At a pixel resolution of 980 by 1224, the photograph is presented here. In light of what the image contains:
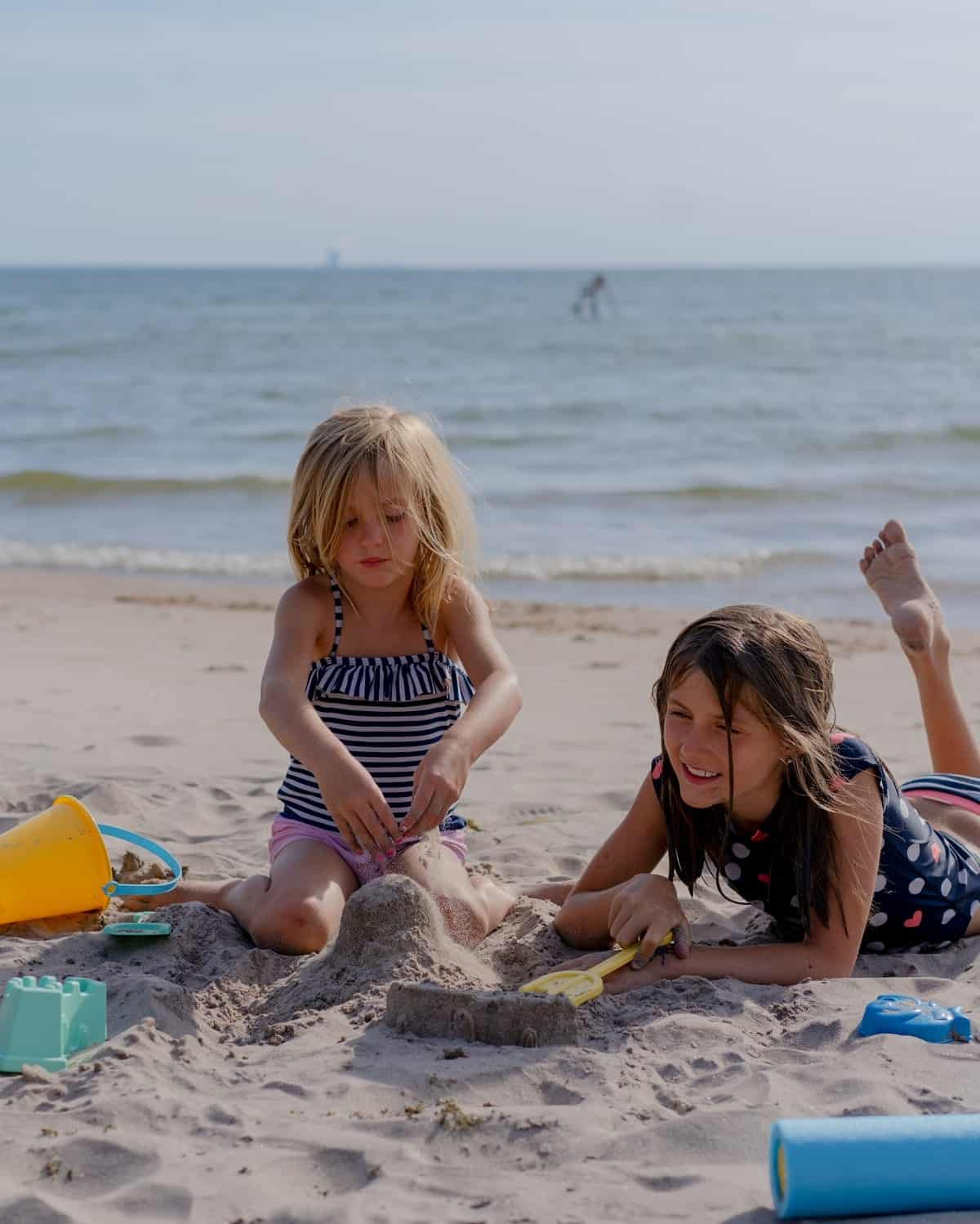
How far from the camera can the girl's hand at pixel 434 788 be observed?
305 centimetres

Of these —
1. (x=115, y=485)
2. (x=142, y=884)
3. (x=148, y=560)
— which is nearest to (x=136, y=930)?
(x=142, y=884)

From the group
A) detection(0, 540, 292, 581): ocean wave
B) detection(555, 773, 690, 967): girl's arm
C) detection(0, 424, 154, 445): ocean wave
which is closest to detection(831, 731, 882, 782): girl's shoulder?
detection(555, 773, 690, 967): girl's arm

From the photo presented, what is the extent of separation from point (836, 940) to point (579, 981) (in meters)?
0.62

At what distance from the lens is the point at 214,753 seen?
5133 mm

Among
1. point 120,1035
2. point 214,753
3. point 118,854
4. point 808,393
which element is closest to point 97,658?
point 214,753

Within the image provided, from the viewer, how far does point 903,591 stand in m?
4.29

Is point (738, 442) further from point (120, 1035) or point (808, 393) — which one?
point (120, 1035)

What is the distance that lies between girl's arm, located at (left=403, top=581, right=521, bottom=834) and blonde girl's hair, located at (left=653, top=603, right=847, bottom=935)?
42 centimetres

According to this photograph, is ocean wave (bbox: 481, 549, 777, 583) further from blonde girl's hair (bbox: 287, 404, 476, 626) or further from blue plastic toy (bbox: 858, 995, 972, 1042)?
blue plastic toy (bbox: 858, 995, 972, 1042)

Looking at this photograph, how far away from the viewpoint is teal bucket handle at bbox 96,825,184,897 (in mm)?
3326

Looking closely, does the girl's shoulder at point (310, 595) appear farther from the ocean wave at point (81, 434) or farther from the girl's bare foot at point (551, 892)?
the ocean wave at point (81, 434)

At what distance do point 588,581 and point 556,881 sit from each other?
5673 mm

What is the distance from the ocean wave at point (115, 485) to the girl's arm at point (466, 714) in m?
9.22

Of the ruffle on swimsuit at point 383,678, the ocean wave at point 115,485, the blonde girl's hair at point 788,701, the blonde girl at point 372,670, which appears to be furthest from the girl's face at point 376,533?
the ocean wave at point 115,485
